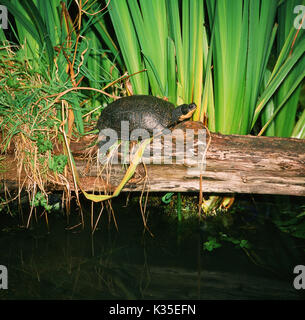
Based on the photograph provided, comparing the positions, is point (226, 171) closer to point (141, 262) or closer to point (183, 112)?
point (183, 112)

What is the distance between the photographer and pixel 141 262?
4.38ft

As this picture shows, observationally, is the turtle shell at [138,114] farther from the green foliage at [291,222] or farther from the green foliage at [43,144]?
the green foliage at [291,222]

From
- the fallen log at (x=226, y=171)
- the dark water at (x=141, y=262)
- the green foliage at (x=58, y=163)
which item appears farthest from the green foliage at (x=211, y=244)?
the green foliage at (x=58, y=163)

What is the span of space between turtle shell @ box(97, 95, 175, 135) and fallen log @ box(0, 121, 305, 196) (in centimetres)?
26

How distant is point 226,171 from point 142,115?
0.63 metres

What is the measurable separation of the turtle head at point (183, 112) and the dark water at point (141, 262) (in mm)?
711

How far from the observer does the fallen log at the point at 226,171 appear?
55.6 inches

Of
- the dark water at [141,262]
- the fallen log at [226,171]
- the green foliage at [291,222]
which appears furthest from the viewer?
the green foliage at [291,222]

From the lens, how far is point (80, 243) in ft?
4.81

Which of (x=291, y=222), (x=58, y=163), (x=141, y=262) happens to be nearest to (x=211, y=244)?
(x=141, y=262)

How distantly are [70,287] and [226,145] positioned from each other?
1.11 m

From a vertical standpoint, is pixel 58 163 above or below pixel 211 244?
above

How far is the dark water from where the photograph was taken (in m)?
1.15
